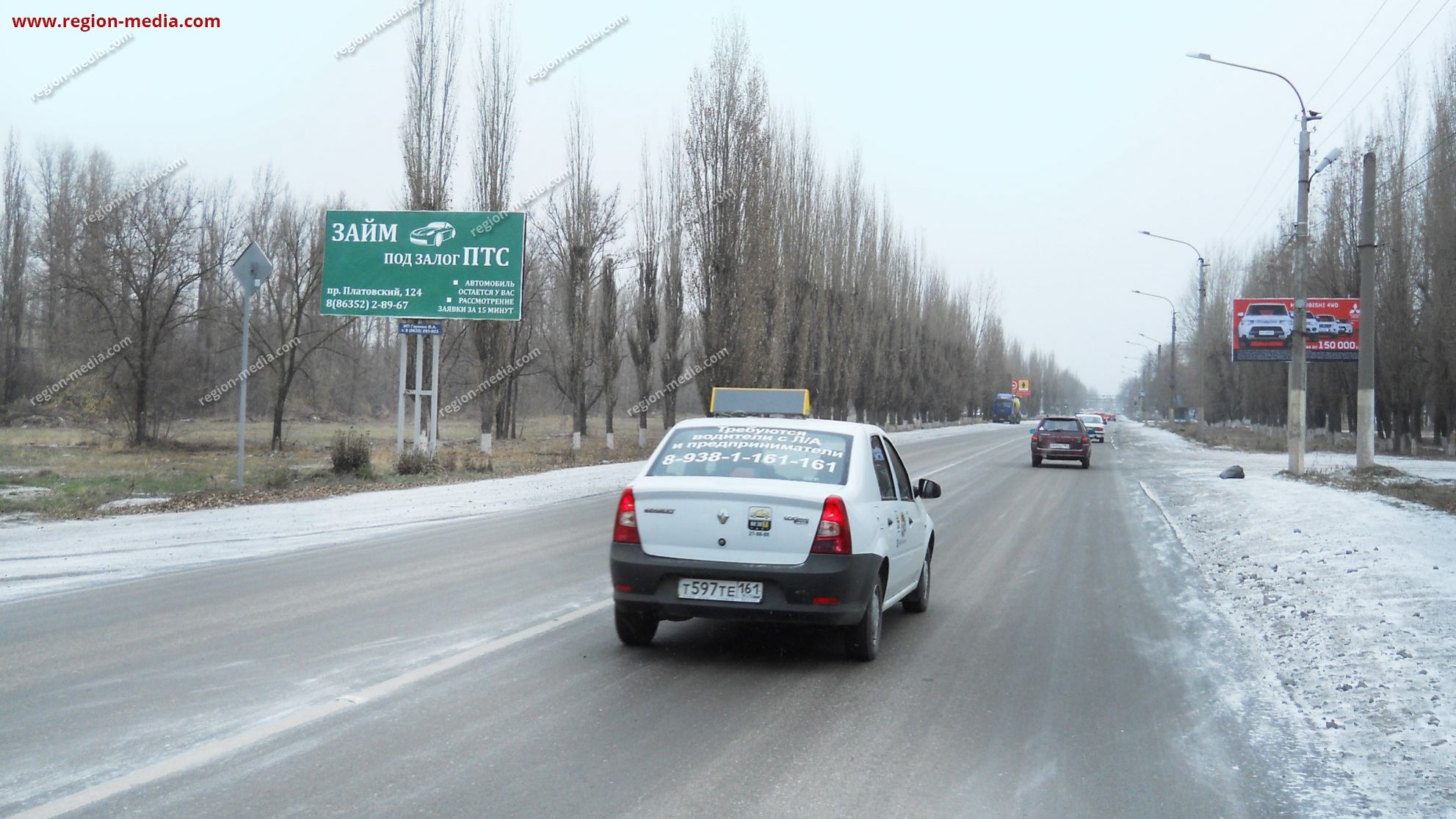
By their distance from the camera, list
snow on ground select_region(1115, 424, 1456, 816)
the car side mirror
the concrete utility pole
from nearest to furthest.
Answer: snow on ground select_region(1115, 424, 1456, 816)
the car side mirror
the concrete utility pole

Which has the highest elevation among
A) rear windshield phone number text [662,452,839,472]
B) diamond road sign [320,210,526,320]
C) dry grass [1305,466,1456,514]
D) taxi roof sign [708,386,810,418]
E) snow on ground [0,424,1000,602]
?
diamond road sign [320,210,526,320]

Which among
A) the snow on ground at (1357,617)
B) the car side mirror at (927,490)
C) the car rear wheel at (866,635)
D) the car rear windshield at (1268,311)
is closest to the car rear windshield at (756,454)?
the car rear wheel at (866,635)

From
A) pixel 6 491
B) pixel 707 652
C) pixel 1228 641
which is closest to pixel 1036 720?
pixel 707 652

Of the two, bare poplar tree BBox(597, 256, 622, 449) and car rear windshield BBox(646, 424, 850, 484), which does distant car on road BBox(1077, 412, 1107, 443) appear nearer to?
bare poplar tree BBox(597, 256, 622, 449)

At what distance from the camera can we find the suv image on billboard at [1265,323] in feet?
151

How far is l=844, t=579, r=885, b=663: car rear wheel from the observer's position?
6.80 meters

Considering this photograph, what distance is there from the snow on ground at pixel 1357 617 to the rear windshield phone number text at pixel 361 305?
673 inches

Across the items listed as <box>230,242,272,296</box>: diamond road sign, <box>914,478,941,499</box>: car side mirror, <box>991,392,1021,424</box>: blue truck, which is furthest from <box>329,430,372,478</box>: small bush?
<box>991,392,1021,424</box>: blue truck

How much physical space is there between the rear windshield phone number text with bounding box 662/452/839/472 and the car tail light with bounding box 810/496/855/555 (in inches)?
19.9

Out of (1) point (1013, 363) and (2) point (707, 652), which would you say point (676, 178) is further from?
(1) point (1013, 363)

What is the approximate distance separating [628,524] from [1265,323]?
4637cm

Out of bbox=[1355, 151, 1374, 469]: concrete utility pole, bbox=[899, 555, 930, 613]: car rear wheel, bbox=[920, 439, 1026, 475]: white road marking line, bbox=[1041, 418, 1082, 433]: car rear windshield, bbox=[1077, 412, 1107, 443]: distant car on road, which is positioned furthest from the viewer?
bbox=[1077, 412, 1107, 443]: distant car on road

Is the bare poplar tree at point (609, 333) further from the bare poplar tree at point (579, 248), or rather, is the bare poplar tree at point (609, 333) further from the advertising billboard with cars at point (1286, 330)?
the advertising billboard with cars at point (1286, 330)

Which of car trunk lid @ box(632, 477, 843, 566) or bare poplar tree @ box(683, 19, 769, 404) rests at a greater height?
bare poplar tree @ box(683, 19, 769, 404)
